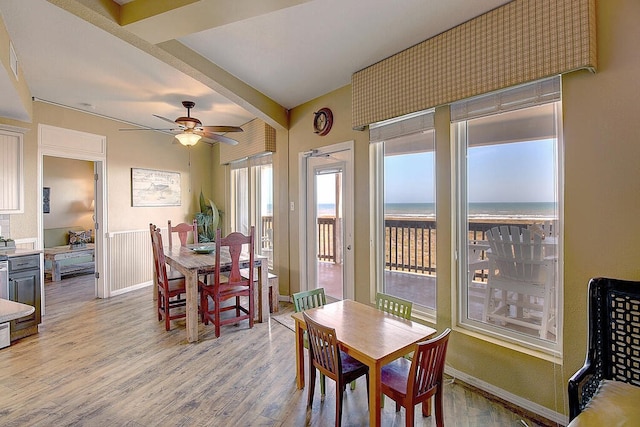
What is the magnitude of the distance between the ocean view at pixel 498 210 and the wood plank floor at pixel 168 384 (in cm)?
131

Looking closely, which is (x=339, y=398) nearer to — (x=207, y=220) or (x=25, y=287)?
(x=25, y=287)

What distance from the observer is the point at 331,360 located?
1.79m

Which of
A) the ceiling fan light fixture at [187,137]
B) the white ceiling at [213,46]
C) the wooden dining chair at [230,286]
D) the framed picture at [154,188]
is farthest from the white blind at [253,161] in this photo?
the wooden dining chair at [230,286]

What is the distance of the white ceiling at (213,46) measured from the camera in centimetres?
203

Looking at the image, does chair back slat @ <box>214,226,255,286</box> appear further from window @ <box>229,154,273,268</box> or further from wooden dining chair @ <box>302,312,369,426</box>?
wooden dining chair @ <box>302,312,369,426</box>

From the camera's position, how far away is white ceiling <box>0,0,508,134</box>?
6.64ft

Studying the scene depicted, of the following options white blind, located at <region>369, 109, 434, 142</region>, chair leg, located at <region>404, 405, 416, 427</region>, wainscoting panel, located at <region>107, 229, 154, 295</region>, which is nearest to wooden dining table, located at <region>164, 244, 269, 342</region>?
wainscoting panel, located at <region>107, 229, 154, 295</region>

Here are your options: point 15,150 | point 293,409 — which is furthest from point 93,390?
point 15,150

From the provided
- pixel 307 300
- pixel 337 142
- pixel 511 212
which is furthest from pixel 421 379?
pixel 337 142

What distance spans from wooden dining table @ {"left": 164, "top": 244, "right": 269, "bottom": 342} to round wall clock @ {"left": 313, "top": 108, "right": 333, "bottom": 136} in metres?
1.67

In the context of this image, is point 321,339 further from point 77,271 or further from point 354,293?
point 77,271

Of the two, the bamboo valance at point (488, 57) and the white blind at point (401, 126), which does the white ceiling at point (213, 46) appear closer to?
the bamboo valance at point (488, 57)

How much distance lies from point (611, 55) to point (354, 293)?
273 centimetres

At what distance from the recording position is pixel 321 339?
1.80 m
